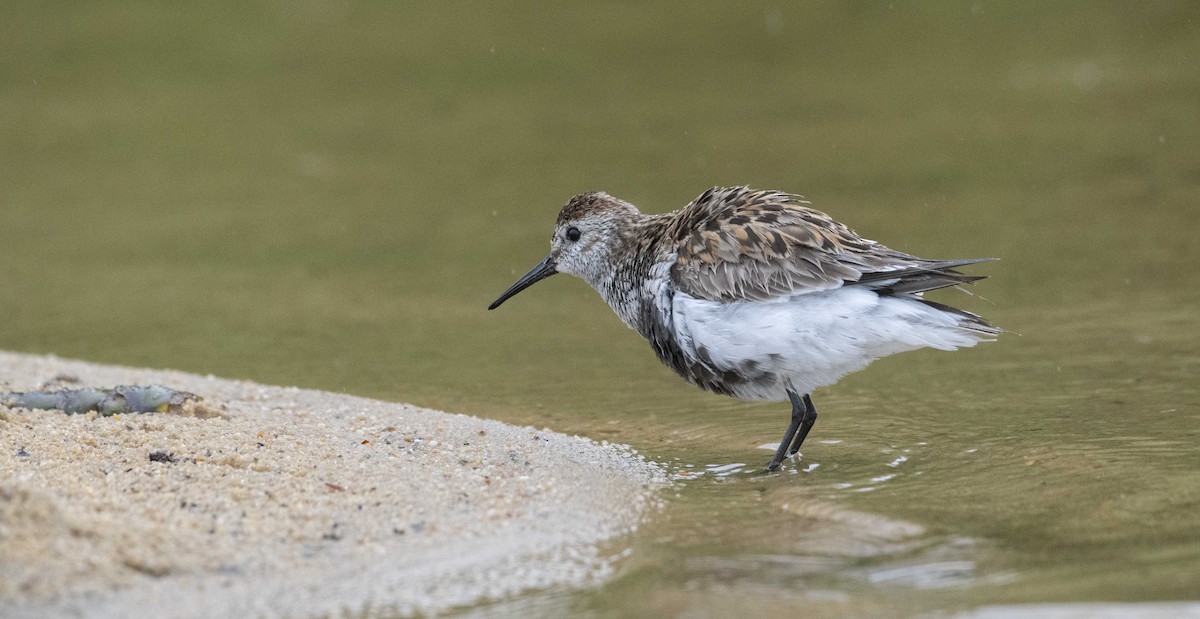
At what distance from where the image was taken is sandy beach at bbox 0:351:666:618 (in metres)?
4.46

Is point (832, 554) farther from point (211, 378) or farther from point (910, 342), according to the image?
point (211, 378)

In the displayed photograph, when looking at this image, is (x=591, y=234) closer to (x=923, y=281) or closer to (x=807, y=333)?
(x=807, y=333)

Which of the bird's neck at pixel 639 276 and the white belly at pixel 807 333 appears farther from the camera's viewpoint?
the bird's neck at pixel 639 276

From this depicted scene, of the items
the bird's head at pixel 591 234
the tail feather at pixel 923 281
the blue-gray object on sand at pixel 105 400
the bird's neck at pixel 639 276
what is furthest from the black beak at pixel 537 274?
the tail feather at pixel 923 281

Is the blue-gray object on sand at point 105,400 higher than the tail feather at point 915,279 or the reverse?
the reverse

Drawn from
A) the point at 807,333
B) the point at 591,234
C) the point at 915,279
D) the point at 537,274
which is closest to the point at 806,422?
the point at 807,333

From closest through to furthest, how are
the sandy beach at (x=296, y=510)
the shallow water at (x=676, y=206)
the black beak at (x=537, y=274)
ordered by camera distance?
the sandy beach at (x=296, y=510) < the shallow water at (x=676, y=206) < the black beak at (x=537, y=274)

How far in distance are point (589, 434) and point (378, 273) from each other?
13.6 ft

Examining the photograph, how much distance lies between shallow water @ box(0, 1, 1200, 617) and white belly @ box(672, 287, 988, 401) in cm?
47

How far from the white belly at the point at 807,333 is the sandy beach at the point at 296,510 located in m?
0.68

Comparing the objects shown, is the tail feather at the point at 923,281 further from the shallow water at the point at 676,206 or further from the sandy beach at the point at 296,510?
the sandy beach at the point at 296,510

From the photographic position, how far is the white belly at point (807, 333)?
5992 millimetres

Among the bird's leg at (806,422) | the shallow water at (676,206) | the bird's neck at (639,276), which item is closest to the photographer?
the shallow water at (676,206)

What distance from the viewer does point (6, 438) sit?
5.89 metres
